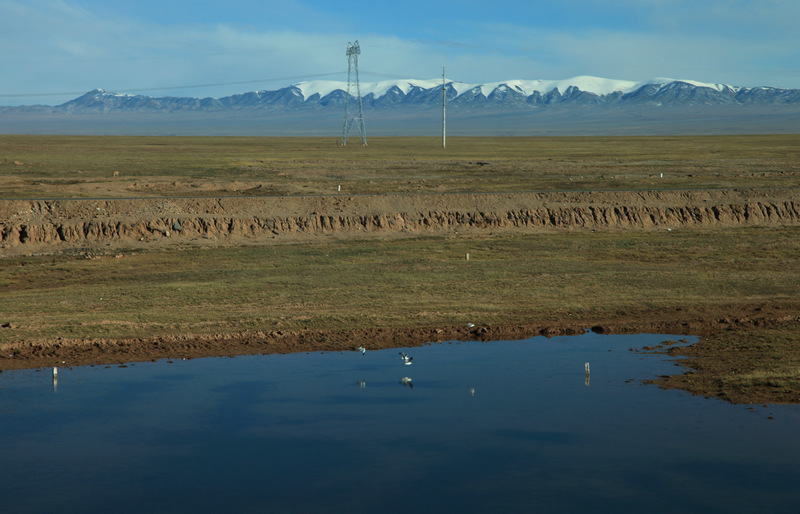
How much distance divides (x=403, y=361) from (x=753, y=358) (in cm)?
791

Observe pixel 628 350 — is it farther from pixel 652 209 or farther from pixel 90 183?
pixel 90 183

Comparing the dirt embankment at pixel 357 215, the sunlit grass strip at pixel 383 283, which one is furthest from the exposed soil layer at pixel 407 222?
the sunlit grass strip at pixel 383 283

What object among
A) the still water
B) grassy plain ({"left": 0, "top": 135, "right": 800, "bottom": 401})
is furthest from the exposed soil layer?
the still water

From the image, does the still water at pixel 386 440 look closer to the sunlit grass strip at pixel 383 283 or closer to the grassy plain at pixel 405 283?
the grassy plain at pixel 405 283

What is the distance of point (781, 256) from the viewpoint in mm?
32125

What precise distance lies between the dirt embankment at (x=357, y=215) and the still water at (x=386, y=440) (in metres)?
18.3

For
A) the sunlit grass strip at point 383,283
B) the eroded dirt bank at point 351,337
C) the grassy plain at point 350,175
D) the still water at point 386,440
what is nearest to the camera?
the still water at point 386,440

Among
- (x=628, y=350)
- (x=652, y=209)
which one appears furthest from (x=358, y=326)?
(x=652, y=209)

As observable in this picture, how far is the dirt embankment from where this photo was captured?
116 feet

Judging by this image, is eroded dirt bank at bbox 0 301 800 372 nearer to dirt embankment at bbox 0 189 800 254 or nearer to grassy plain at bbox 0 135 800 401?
grassy plain at bbox 0 135 800 401

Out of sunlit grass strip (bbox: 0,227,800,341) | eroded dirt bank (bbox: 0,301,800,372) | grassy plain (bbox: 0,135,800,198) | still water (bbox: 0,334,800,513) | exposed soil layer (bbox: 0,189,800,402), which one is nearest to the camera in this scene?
still water (bbox: 0,334,800,513)

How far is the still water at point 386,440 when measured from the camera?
11.6 meters

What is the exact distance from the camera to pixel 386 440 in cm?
1371

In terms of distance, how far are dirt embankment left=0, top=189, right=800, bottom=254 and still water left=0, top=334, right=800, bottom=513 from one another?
60.0 feet
